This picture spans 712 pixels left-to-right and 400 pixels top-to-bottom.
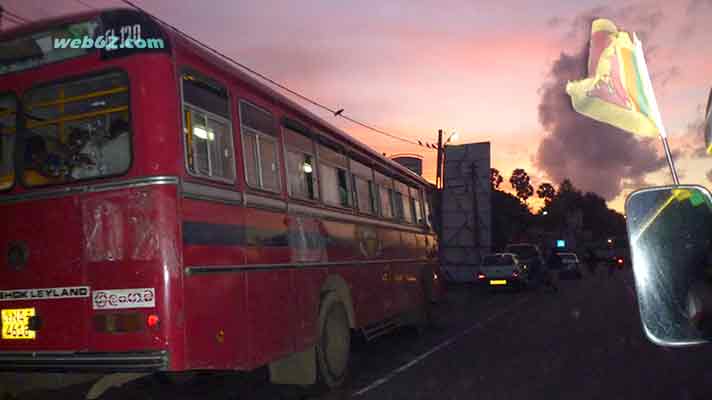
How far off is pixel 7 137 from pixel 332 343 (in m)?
4.40

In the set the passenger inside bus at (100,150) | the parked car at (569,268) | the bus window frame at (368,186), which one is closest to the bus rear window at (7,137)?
the passenger inside bus at (100,150)

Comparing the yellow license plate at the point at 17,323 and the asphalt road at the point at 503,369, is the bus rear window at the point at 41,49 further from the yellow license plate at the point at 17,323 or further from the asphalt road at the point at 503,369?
the asphalt road at the point at 503,369

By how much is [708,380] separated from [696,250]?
7.22 m

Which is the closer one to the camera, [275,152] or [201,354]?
[201,354]

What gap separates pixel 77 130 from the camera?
5.98m

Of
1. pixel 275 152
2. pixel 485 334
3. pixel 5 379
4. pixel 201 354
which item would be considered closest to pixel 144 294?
pixel 201 354

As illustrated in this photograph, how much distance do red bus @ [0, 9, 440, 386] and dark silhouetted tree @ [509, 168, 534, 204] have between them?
128 metres

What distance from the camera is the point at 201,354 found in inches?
222

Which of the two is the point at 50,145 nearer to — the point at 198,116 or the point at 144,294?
the point at 198,116

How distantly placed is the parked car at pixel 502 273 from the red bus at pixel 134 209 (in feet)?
68.3

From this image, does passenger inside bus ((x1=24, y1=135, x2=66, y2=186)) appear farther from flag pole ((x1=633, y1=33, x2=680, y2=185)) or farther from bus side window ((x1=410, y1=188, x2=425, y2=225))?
bus side window ((x1=410, y1=188, x2=425, y2=225))

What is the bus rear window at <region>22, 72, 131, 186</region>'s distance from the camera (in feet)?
19.1

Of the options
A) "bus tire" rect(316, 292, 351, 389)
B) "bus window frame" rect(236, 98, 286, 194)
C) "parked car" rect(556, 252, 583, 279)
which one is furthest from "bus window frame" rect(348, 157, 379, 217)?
"parked car" rect(556, 252, 583, 279)

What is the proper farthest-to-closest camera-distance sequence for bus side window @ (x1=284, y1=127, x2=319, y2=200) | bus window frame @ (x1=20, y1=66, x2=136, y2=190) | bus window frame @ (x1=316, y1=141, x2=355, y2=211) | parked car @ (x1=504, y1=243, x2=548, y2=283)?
parked car @ (x1=504, y1=243, x2=548, y2=283) < bus window frame @ (x1=316, y1=141, x2=355, y2=211) < bus side window @ (x1=284, y1=127, x2=319, y2=200) < bus window frame @ (x1=20, y1=66, x2=136, y2=190)
